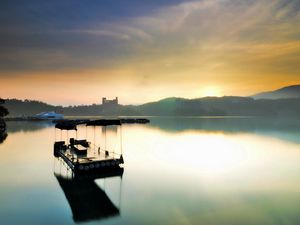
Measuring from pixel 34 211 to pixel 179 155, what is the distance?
33213 mm

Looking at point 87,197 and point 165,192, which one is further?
point 165,192

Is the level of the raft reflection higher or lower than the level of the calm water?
higher

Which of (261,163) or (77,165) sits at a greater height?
(77,165)

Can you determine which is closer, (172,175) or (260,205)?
(260,205)

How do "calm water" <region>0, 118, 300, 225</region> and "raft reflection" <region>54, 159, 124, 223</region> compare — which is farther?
"raft reflection" <region>54, 159, 124, 223</region>

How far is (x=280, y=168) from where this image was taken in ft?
128

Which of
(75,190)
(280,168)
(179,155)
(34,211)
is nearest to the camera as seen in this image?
(34,211)

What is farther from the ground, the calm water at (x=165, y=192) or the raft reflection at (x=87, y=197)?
the raft reflection at (x=87, y=197)

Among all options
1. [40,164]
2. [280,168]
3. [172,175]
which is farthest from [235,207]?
[40,164]

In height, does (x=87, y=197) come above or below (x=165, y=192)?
above

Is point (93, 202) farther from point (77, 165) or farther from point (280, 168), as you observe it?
point (280, 168)

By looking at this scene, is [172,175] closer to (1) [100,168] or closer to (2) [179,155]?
(1) [100,168]

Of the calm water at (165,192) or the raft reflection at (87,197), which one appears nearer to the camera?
the calm water at (165,192)

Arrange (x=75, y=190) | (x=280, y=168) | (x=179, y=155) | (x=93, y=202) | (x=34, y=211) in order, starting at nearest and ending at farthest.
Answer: (x=34, y=211)
(x=93, y=202)
(x=75, y=190)
(x=280, y=168)
(x=179, y=155)
